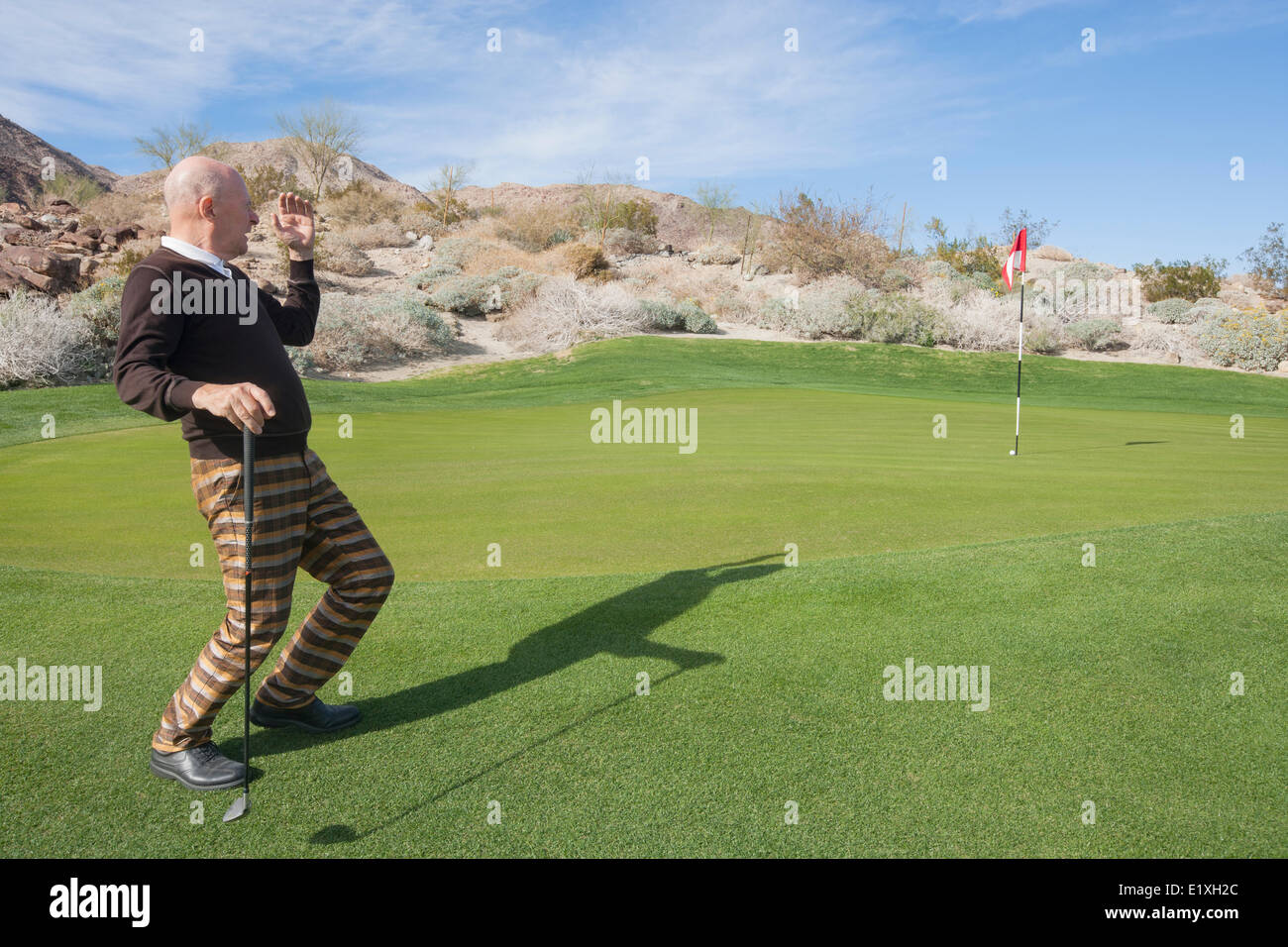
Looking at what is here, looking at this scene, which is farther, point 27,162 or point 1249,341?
point 27,162

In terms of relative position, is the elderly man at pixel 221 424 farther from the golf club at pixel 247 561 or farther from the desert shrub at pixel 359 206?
the desert shrub at pixel 359 206

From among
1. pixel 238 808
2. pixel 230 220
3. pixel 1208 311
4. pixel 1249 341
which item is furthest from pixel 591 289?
pixel 238 808

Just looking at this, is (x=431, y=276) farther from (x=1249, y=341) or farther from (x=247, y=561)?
(x=247, y=561)

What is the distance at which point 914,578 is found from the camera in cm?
581

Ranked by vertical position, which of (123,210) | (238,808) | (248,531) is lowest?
(238,808)

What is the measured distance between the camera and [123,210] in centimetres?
4431

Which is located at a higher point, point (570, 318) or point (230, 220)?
point (570, 318)

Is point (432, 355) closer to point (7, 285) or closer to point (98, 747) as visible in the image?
point (7, 285)

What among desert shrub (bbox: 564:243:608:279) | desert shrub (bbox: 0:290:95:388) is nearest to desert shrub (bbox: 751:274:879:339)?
desert shrub (bbox: 564:243:608:279)

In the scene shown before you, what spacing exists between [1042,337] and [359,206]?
115 ft

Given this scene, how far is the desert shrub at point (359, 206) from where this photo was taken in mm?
47406

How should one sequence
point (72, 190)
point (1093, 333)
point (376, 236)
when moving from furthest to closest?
1. point (72, 190)
2. point (376, 236)
3. point (1093, 333)
